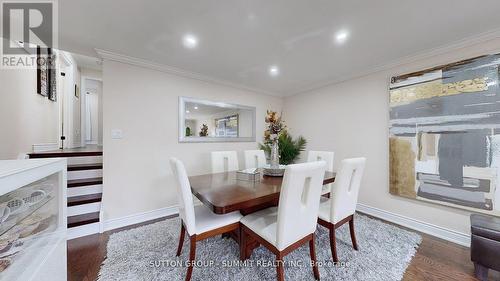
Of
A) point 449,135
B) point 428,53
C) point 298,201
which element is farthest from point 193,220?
point 428,53

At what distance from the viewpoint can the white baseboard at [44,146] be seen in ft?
7.86

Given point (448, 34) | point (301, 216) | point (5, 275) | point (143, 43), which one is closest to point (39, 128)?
point (143, 43)

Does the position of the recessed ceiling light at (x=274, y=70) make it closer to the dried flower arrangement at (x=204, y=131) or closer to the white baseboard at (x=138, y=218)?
the dried flower arrangement at (x=204, y=131)

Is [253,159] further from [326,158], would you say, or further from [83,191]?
[83,191]

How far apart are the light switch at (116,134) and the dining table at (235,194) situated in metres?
1.31

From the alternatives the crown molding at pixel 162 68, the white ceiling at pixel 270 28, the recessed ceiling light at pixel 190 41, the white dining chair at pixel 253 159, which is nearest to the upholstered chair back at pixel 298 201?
the white ceiling at pixel 270 28

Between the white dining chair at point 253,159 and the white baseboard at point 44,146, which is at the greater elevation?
the white baseboard at point 44,146

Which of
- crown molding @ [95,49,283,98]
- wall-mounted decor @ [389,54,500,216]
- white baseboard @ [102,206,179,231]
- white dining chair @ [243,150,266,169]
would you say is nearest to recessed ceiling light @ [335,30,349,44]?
wall-mounted decor @ [389,54,500,216]

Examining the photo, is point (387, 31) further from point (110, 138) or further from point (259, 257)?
point (110, 138)

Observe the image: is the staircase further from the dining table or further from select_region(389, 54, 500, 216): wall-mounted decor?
select_region(389, 54, 500, 216): wall-mounted decor

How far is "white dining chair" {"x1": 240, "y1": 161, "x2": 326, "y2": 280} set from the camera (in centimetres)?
127

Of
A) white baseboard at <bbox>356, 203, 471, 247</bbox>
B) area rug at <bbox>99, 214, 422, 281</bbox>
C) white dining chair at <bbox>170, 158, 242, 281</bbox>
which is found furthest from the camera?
white baseboard at <bbox>356, 203, 471, 247</bbox>

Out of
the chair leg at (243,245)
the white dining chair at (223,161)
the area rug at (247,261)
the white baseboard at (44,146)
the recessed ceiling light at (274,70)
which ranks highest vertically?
the recessed ceiling light at (274,70)

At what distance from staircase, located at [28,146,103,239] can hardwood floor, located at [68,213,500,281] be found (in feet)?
0.48
